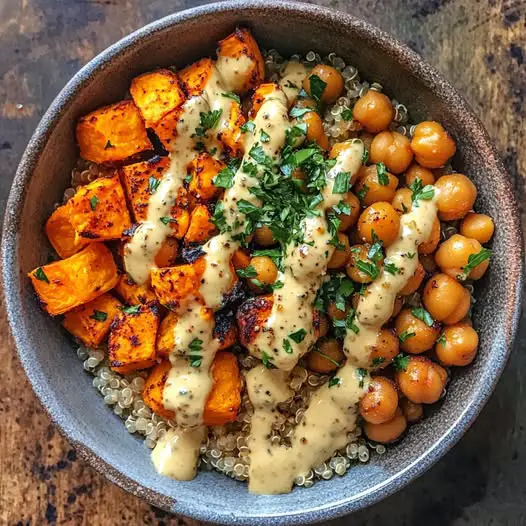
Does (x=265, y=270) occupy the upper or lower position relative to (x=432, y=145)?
lower

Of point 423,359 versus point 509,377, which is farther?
point 509,377

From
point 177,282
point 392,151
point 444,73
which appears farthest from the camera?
point 444,73

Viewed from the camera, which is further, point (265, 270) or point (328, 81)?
point (328, 81)

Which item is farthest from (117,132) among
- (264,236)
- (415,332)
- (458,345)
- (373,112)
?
A: (458,345)

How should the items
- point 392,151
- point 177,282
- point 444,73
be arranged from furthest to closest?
point 444,73
point 392,151
point 177,282

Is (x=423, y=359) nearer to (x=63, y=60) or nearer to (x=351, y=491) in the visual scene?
(x=351, y=491)

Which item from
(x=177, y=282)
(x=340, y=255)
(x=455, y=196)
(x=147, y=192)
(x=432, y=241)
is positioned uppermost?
(x=455, y=196)

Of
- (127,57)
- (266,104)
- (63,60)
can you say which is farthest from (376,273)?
(63,60)

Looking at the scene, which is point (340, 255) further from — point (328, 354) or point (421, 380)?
point (421, 380)
